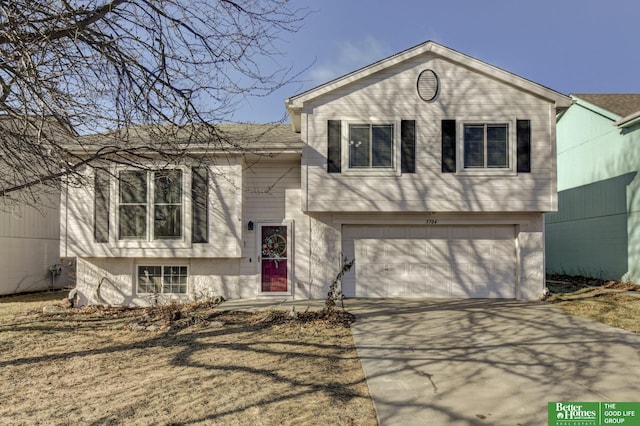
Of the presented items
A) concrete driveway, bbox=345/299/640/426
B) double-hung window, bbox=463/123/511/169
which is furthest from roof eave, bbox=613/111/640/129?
concrete driveway, bbox=345/299/640/426

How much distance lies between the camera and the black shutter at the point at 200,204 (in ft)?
33.2

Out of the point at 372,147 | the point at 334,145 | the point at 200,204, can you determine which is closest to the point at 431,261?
the point at 372,147

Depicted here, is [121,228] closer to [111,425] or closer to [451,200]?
[111,425]

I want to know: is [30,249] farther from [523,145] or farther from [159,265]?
[523,145]

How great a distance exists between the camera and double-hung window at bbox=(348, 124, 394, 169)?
1035 centimetres

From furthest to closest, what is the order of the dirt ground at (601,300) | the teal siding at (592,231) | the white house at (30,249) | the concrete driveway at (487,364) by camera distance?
the teal siding at (592,231), the white house at (30,249), the dirt ground at (601,300), the concrete driveway at (487,364)

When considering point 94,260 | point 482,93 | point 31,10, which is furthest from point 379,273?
point 31,10

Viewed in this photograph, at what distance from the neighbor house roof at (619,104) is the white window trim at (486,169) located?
536 centimetres

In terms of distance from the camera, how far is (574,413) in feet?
13.6

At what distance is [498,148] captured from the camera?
10336 millimetres

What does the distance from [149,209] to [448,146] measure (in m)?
7.68

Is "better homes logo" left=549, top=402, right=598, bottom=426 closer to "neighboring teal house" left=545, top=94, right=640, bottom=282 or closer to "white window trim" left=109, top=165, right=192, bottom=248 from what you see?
"white window trim" left=109, top=165, right=192, bottom=248

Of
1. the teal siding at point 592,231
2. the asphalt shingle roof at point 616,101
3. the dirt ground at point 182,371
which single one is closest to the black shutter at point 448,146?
the dirt ground at point 182,371

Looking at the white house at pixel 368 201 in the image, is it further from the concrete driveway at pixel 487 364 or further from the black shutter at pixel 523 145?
the concrete driveway at pixel 487 364
